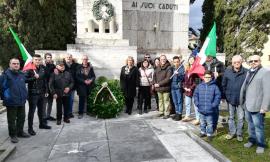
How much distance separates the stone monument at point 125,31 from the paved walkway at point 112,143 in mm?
3345

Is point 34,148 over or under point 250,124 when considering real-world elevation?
under

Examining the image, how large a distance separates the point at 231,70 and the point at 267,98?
119 centimetres

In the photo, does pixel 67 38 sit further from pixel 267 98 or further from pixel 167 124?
pixel 267 98

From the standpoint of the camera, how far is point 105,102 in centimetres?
993

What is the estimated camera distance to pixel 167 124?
899 cm

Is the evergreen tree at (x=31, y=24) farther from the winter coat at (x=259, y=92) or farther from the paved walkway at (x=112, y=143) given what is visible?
the winter coat at (x=259, y=92)

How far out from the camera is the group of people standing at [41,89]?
24.7 feet

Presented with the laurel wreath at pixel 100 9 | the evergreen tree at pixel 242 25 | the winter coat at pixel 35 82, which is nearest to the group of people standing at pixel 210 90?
the winter coat at pixel 35 82

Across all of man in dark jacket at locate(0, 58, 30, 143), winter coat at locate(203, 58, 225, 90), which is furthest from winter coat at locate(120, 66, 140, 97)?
man in dark jacket at locate(0, 58, 30, 143)

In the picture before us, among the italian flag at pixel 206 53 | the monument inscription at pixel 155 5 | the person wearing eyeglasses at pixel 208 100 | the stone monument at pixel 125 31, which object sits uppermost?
the monument inscription at pixel 155 5

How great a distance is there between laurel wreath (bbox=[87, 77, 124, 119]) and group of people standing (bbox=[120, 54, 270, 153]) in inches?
11.3

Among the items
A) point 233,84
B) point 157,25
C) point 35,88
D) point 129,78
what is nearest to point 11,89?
point 35,88

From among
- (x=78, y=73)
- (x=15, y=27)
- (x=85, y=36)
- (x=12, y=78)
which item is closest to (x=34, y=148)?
(x=12, y=78)

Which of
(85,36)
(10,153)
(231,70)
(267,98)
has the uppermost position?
(85,36)
